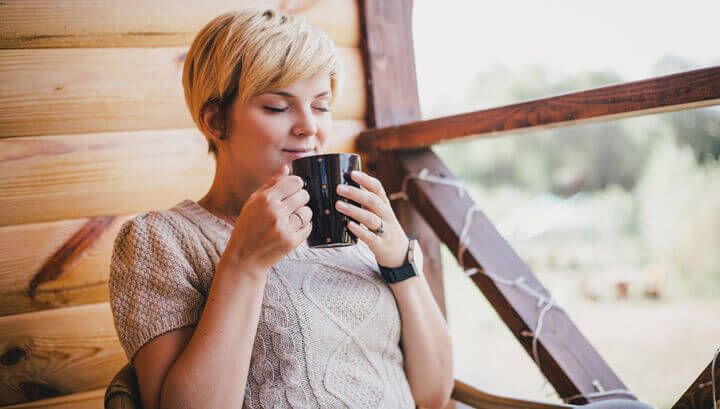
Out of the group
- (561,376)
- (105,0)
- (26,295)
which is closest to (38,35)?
(105,0)

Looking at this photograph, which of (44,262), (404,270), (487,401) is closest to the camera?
(404,270)

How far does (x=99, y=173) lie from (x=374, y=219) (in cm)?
89

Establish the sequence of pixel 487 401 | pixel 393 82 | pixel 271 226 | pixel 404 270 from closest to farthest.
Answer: pixel 271 226 → pixel 404 270 → pixel 487 401 → pixel 393 82

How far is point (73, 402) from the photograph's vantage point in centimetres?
155

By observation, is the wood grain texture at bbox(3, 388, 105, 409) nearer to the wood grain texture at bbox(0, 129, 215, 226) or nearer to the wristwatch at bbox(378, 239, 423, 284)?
the wood grain texture at bbox(0, 129, 215, 226)

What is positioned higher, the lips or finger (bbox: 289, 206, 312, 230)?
the lips

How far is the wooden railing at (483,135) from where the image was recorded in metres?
1.15

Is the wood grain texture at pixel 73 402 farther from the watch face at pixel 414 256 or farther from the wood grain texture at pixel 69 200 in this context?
the watch face at pixel 414 256

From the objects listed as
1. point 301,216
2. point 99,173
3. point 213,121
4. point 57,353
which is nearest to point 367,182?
point 301,216

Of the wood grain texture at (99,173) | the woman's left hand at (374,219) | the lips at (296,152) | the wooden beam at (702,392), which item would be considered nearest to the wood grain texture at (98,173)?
the wood grain texture at (99,173)

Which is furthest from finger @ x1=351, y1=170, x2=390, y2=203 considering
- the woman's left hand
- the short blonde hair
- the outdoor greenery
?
the outdoor greenery

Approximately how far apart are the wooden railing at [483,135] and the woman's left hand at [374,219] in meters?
0.42

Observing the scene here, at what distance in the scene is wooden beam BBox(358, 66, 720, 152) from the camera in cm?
105

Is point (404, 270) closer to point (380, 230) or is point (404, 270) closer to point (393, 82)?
point (380, 230)
